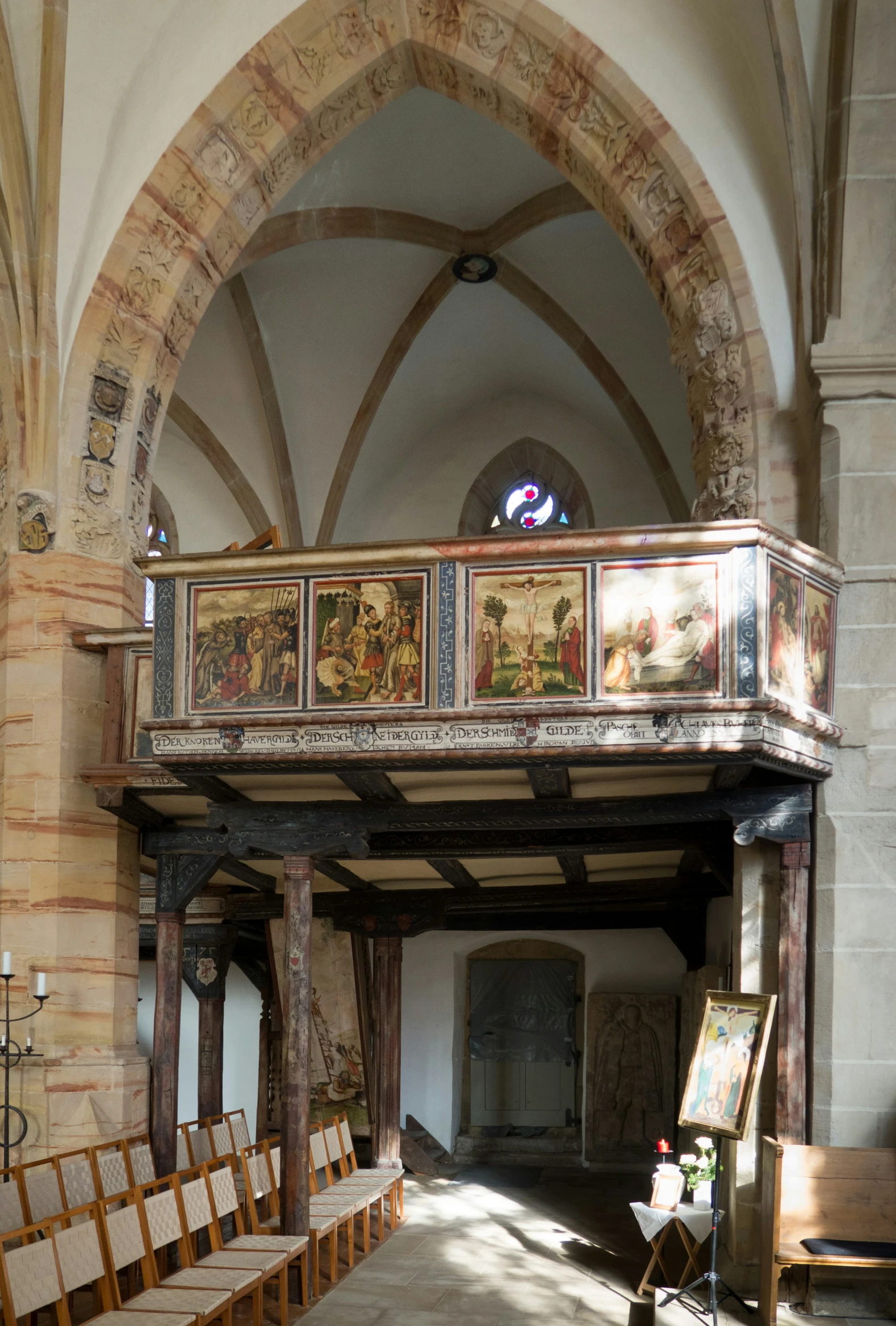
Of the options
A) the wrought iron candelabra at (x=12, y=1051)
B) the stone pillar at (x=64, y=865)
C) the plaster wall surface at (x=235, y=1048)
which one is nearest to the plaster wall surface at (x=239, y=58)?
the stone pillar at (x=64, y=865)

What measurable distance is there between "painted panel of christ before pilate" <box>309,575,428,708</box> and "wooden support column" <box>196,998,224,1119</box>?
6.79 meters

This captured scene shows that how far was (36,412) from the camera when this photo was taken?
10461 millimetres

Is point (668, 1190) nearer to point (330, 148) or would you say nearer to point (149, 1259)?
point (149, 1259)

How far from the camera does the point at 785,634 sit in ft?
25.6

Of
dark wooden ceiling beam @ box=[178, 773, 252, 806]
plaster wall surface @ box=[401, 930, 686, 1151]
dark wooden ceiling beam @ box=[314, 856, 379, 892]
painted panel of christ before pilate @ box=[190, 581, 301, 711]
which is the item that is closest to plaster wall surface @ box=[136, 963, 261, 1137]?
plaster wall surface @ box=[401, 930, 686, 1151]

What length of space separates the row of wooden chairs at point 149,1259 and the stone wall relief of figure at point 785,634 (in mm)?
4398

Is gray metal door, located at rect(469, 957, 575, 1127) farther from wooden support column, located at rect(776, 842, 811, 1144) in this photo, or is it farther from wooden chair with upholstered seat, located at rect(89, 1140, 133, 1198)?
wooden chair with upholstered seat, located at rect(89, 1140, 133, 1198)

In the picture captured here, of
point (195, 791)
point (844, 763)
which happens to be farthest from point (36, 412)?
point (844, 763)

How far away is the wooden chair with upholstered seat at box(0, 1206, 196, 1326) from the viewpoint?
18.9 feet

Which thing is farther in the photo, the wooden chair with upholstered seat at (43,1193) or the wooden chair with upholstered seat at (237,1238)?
the wooden chair with upholstered seat at (237,1238)

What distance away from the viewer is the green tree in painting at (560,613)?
7.70 meters

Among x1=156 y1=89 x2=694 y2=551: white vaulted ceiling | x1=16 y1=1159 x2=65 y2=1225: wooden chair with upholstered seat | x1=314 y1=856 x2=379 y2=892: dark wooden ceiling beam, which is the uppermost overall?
x1=156 y1=89 x2=694 y2=551: white vaulted ceiling

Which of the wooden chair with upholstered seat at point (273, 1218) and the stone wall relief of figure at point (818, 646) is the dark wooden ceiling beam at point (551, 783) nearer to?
the stone wall relief of figure at point (818, 646)

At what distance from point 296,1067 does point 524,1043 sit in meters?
7.81
